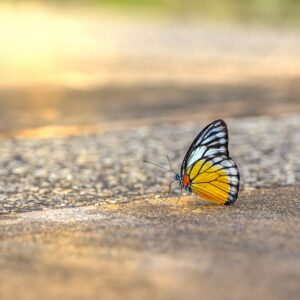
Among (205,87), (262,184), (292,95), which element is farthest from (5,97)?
(262,184)

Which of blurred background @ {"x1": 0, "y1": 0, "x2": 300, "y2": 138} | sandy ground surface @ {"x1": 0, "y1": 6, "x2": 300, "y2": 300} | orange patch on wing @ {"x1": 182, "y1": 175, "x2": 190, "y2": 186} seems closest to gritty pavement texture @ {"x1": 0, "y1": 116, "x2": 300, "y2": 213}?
sandy ground surface @ {"x1": 0, "y1": 6, "x2": 300, "y2": 300}

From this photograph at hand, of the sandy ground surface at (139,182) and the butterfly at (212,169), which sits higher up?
the butterfly at (212,169)

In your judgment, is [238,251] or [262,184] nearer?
[238,251]

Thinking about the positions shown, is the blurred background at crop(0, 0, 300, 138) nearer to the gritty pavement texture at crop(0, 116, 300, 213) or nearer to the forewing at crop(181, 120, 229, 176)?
the gritty pavement texture at crop(0, 116, 300, 213)

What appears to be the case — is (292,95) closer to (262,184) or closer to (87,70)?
(87,70)

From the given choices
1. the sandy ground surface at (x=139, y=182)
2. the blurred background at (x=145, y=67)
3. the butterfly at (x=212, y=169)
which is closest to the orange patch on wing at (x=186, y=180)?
the butterfly at (x=212, y=169)

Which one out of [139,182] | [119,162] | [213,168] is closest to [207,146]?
[213,168]

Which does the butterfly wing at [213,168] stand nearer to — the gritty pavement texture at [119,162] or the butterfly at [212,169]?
the butterfly at [212,169]
